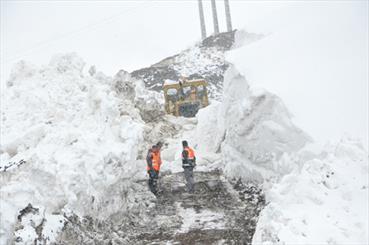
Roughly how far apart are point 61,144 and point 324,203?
5154 mm

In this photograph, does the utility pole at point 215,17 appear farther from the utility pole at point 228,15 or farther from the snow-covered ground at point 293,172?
the snow-covered ground at point 293,172

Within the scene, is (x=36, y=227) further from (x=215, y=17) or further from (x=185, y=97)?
(x=215, y=17)

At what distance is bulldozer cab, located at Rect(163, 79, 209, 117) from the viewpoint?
Result: 2072 cm

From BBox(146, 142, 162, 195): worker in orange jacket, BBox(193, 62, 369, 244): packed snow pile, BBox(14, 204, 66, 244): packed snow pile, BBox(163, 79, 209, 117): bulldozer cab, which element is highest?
BBox(14, 204, 66, 244): packed snow pile

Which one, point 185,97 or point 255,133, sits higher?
point 255,133

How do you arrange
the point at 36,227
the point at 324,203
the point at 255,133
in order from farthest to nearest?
the point at 255,133, the point at 324,203, the point at 36,227

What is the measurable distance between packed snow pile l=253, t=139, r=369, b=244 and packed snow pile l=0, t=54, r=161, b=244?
328 centimetres

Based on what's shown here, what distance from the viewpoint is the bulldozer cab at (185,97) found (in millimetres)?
20719

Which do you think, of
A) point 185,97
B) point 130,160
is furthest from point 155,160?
point 185,97

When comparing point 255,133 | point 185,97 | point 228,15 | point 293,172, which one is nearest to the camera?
point 293,172

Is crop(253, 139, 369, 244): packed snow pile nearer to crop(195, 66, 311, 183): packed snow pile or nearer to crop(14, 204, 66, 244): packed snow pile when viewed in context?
crop(195, 66, 311, 183): packed snow pile

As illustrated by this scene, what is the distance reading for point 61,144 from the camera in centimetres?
955

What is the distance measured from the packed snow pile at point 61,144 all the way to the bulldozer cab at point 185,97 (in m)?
6.54

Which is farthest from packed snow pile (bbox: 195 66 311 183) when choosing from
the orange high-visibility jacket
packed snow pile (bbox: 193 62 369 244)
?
the orange high-visibility jacket
